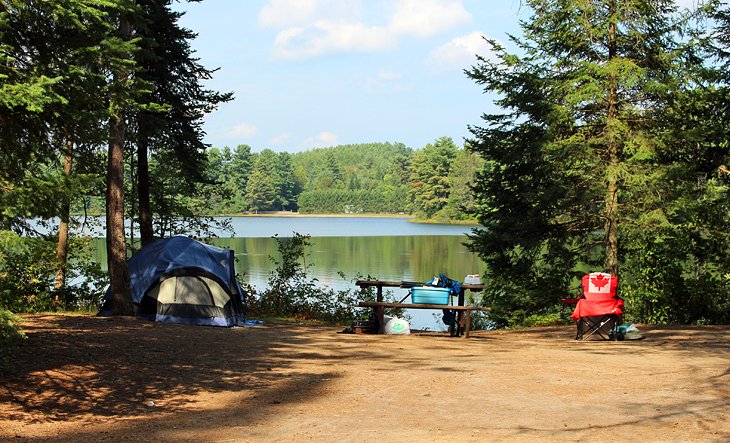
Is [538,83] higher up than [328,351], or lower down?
higher up

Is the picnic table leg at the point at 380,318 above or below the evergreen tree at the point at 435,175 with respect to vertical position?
below

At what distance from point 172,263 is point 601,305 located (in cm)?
730

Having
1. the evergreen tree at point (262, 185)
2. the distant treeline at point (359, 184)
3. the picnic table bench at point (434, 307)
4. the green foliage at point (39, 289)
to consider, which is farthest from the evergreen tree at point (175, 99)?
the evergreen tree at point (262, 185)

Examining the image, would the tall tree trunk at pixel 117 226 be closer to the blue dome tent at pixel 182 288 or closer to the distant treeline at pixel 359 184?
the blue dome tent at pixel 182 288

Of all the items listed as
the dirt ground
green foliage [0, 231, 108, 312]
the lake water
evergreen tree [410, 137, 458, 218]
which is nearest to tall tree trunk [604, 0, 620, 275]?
the dirt ground

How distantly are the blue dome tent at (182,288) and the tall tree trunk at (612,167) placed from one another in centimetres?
764

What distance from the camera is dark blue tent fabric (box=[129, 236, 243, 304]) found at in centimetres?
1326

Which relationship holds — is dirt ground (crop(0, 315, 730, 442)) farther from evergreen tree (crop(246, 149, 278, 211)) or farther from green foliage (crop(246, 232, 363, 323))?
evergreen tree (crop(246, 149, 278, 211))

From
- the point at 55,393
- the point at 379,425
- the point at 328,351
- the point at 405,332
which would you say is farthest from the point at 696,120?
the point at 55,393

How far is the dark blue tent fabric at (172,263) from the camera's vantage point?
43.5 feet

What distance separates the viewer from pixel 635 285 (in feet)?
49.1

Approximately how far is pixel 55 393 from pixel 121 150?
21.0 ft

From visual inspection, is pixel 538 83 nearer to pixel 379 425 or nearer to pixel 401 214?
pixel 379 425

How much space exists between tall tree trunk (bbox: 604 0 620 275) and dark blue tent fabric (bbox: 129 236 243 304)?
7.55 m
